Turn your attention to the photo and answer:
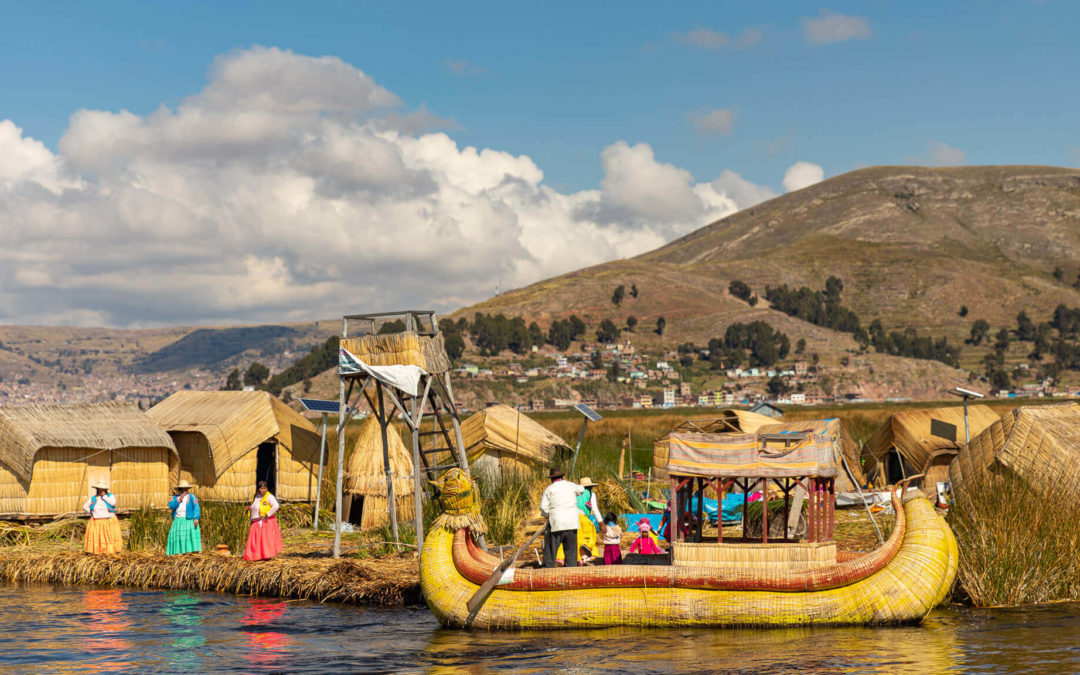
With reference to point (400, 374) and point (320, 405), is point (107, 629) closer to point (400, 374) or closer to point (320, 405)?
point (400, 374)

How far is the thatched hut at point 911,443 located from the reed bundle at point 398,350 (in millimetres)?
14677

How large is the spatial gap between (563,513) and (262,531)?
6496mm

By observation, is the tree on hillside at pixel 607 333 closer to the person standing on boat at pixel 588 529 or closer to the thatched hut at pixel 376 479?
the thatched hut at pixel 376 479

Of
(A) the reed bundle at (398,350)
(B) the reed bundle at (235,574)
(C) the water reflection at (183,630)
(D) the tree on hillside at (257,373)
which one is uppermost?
(D) the tree on hillside at (257,373)

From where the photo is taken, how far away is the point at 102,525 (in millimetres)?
21812

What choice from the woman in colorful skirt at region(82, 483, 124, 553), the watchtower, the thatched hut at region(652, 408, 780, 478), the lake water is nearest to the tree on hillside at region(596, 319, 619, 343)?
the thatched hut at region(652, 408, 780, 478)

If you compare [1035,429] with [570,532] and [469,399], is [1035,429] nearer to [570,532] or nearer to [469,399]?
[570,532]

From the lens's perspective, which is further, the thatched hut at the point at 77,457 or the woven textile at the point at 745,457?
the thatched hut at the point at 77,457

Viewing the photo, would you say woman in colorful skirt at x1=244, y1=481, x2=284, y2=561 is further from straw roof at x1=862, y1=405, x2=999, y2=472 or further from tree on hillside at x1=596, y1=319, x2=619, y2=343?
tree on hillside at x1=596, y1=319, x2=619, y2=343

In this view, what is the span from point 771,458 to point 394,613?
6263 mm

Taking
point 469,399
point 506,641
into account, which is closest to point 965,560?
point 506,641

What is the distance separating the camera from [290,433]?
1144 inches

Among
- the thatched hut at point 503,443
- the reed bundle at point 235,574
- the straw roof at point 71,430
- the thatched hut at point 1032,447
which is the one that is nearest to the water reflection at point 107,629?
the reed bundle at point 235,574

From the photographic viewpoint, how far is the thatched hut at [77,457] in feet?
82.4
